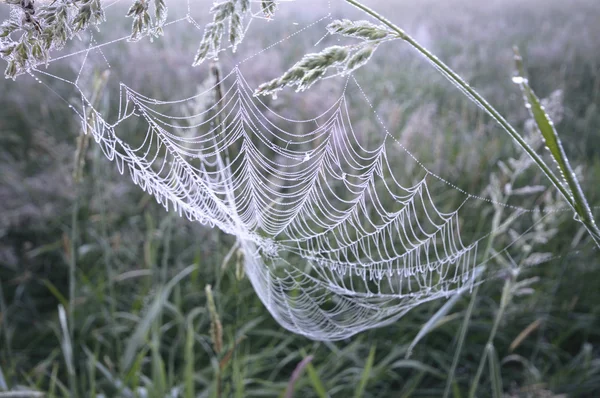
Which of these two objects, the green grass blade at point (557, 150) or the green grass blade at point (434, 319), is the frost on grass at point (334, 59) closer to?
the green grass blade at point (557, 150)

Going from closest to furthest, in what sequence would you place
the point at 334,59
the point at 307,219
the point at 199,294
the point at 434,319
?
the point at 334,59 → the point at 434,319 → the point at 199,294 → the point at 307,219

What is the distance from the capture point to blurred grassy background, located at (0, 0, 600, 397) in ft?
7.84

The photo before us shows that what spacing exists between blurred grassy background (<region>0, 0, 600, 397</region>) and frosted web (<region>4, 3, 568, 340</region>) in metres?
0.19

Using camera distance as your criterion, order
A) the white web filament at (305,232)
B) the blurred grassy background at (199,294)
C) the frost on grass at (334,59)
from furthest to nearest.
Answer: the blurred grassy background at (199,294)
the white web filament at (305,232)
the frost on grass at (334,59)

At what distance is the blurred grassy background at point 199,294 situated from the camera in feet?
7.84

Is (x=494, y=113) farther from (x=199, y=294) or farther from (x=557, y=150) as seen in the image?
(x=199, y=294)

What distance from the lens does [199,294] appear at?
2908mm

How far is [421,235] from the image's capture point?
3137 mm

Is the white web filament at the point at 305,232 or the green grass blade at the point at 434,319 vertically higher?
the white web filament at the point at 305,232

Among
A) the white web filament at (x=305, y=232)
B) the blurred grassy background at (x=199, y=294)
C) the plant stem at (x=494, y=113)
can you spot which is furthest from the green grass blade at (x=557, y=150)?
the blurred grassy background at (x=199, y=294)

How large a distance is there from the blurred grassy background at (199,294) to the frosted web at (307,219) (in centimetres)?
19

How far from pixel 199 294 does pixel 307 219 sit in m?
0.77

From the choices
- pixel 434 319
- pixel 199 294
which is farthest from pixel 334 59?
pixel 199 294

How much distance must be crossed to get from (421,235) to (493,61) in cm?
396
